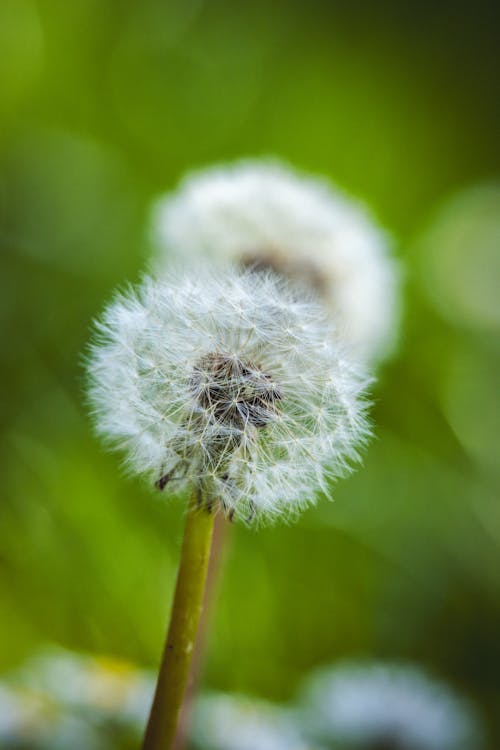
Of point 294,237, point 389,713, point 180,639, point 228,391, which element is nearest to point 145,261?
point 294,237

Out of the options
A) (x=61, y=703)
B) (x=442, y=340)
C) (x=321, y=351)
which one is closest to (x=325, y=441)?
(x=321, y=351)

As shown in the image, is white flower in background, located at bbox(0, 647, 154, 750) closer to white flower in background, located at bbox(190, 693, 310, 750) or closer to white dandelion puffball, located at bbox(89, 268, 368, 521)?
white flower in background, located at bbox(190, 693, 310, 750)


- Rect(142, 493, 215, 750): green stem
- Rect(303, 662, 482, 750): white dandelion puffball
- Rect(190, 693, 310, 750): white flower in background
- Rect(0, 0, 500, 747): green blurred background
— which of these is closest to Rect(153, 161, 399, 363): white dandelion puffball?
Rect(0, 0, 500, 747): green blurred background

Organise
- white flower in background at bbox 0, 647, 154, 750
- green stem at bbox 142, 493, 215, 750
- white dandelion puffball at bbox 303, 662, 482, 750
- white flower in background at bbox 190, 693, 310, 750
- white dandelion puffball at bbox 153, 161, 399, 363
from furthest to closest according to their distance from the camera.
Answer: white dandelion puffball at bbox 153, 161, 399, 363
white dandelion puffball at bbox 303, 662, 482, 750
white flower in background at bbox 190, 693, 310, 750
white flower in background at bbox 0, 647, 154, 750
green stem at bbox 142, 493, 215, 750

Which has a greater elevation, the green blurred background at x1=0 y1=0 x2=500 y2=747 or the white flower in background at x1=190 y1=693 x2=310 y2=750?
the green blurred background at x1=0 y1=0 x2=500 y2=747

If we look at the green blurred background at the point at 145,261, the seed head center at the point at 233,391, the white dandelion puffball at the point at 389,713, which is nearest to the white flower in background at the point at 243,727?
the white dandelion puffball at the point at 389,713

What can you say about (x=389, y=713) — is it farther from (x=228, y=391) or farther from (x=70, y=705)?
(x=228, y=391)

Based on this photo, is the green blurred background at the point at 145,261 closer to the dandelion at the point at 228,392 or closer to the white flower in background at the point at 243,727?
the white flower in background at the point at 243,727

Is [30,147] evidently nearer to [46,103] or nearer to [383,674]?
[46,103]
